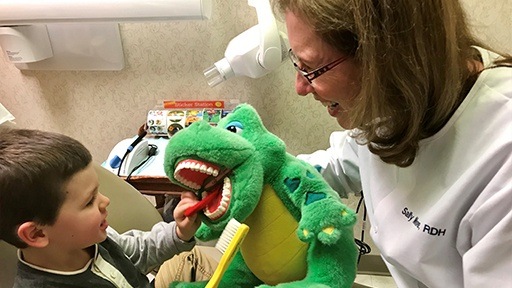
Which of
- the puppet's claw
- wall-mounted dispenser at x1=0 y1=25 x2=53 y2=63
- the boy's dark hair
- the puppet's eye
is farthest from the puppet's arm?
wall-mounted dispenser at x1=0 y1=25 x2=53 y2=63

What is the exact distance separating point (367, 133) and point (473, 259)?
0.76ft

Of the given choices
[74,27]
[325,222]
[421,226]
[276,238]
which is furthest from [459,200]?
[74,27]

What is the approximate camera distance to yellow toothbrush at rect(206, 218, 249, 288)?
758 millimetres

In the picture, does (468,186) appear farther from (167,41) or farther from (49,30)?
(49,30)

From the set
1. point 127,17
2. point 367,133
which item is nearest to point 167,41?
point 127,17

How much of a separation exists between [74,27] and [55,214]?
2.99ft

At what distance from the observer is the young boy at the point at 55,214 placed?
2.70 ft

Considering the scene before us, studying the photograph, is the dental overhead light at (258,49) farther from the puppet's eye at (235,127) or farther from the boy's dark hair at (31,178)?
the boy's dark hair at (31,178)

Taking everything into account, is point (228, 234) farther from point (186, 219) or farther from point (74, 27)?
point (74, 27)

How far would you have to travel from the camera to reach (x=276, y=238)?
87 cm

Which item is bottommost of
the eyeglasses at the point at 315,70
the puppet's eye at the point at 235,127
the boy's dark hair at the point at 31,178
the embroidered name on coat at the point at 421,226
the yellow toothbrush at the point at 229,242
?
the yellow toothbrush at the point at 229,242

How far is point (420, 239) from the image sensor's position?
29.5 inches

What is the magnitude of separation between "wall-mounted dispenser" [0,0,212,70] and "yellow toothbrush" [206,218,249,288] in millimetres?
699

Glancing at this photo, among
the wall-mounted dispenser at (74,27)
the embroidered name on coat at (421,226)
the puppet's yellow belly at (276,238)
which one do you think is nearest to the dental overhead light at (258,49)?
the wall-mounted dispenser at (74,27)
